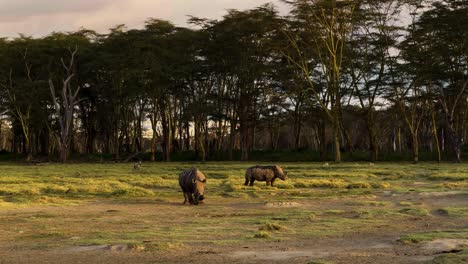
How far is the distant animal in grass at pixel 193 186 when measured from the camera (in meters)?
19.2

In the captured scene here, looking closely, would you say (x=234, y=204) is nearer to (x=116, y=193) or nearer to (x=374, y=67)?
(x=116, y=193)

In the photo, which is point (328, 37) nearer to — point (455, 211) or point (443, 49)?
point (443, 49)

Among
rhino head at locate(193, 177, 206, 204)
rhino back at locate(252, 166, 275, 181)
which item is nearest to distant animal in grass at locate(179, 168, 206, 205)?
rhino head at locate(193, 177, 206, 204)

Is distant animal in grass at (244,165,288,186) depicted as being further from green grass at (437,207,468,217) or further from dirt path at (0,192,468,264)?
green grass at (437,207,468,217)

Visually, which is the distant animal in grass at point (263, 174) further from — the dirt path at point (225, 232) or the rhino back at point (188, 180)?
the rhino back at point (188, 180)

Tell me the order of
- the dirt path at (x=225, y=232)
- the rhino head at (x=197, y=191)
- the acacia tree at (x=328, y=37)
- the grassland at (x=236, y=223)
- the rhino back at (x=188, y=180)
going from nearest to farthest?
the dirt path at (x=225, y=232), the grassland at (x=236, y=223), the rhino head at (x=197, y=191), the rhino back at (x=188, y=180), the acacia tree at (x=328, y=37)

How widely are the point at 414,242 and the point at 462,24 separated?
1502 inches

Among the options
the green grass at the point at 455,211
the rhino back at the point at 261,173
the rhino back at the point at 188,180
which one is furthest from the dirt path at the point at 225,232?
the rhino back at the point at 261,173

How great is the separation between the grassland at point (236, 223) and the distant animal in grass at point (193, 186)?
57cm

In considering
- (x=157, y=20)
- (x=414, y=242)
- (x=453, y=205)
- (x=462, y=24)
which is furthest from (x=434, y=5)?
(x=414, y=242)

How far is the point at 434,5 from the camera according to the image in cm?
4741

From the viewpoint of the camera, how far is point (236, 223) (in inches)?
563

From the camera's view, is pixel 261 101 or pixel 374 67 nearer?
pixel 374 67

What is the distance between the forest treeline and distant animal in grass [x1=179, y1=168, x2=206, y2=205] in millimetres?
30279
